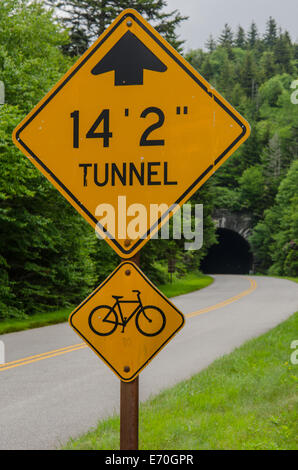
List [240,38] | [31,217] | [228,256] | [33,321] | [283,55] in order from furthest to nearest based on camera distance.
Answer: [240,38] < [283,55] < [228,256] < [31,217] < [33,321]

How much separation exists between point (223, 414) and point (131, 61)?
410 cm

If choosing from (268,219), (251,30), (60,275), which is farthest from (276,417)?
(251,30)

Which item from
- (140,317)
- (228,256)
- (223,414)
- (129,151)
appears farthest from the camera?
(228,256)

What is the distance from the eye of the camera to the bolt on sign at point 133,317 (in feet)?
8.67

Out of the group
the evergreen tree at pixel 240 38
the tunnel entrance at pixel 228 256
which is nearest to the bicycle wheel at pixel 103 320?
the tunnel entrance at pixel 228 256

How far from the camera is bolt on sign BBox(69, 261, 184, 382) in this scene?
2.64m

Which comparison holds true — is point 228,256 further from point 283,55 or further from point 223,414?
point 223,414

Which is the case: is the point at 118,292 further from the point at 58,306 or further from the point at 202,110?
the point at 58,306

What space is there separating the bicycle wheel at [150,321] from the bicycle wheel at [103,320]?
13 centimetres

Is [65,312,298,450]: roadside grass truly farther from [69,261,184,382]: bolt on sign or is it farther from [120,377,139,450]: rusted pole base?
[69,261,184,382]: bolt on sign

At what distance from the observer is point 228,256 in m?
76.8

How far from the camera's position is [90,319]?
2713 millimetres

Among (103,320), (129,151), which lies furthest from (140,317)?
(129,151)

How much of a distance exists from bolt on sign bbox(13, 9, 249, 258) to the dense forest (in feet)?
31.5
